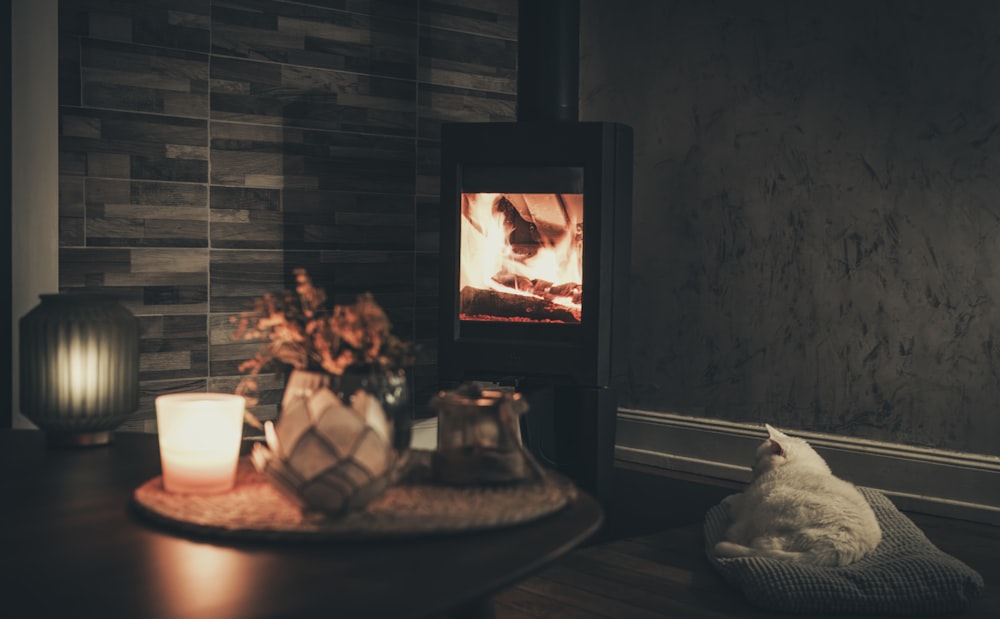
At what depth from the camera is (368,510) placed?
3.77 ft

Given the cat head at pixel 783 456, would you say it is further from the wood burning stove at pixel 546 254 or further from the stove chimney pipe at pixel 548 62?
the stove chimney pipe at pixel 548 62

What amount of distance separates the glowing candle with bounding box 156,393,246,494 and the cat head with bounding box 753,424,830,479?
1.83 metres

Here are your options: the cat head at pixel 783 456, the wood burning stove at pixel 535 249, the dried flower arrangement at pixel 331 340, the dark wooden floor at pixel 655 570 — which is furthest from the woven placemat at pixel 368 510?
the wood burning stove at pixel 535 249

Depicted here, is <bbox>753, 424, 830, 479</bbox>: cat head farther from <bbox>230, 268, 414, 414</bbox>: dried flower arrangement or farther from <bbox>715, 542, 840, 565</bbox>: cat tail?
<bbox>230, 268, 414, 414</bbox>: dried flower arrangement

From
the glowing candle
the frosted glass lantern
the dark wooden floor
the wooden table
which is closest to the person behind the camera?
the wooden table

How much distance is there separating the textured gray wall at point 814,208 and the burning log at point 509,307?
2.57 ft

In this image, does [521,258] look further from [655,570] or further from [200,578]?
[200,578]

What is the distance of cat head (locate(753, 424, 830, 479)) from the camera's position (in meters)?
2.81

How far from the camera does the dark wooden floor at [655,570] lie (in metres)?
2.46

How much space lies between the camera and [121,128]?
323 cm

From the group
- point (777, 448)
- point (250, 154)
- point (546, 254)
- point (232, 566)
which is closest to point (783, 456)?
point (777, 448)

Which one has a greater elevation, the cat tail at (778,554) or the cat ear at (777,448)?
the cat ear at (777,448)

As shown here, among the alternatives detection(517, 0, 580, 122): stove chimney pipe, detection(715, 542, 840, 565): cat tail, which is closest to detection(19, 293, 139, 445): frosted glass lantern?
detection(715, 542, 840, 565): cat tail

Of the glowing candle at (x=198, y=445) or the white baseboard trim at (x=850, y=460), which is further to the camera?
the white baseboard trim at (x=850, y=460)
